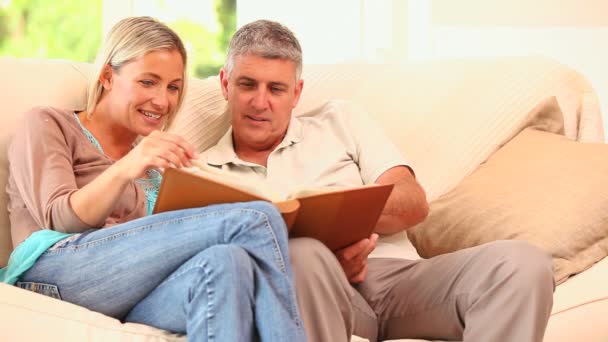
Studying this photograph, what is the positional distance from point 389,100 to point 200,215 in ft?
3.33

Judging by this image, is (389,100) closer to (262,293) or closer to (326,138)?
(326,138)

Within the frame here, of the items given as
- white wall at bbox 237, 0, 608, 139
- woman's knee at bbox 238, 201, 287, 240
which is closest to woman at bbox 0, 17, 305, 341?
woman's knee at bbox 238, 201, 287, 240

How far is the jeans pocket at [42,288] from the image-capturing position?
1.67m

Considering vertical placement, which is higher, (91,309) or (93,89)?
(93,89)

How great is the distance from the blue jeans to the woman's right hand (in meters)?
0.10

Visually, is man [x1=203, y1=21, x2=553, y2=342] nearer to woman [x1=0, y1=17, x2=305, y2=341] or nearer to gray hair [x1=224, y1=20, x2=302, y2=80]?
gray hair [x1=224, y1=20, x2=302, y2=80]

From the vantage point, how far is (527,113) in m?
2.39

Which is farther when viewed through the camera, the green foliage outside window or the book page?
the green foliage outside window

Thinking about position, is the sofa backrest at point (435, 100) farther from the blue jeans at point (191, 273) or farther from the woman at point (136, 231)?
the blue jeans at point (191, 273)

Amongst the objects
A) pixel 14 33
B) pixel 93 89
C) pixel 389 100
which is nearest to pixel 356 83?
pixel 389 100

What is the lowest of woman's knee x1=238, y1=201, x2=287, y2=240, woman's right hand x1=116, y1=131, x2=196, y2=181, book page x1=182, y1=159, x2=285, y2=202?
woman's knee x1=238, y1=201, x2=287, y2=240

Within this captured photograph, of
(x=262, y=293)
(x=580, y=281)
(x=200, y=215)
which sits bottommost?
(x=580, y=281)

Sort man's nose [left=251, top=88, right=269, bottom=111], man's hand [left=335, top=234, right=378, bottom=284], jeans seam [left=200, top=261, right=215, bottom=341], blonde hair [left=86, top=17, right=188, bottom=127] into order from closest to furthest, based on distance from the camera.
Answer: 1. jeans seam [left=200, top=261, right=215, bottom=341]
2. man's hand [left=335, top=234, right=378, bottom=284]
3. blonde hair [left=86, top=17, right=188, bottom=127]
4. man's nose [left=251, top=88, right=269, bottom=111]

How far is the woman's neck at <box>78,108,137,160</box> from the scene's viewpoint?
2.05 meters
